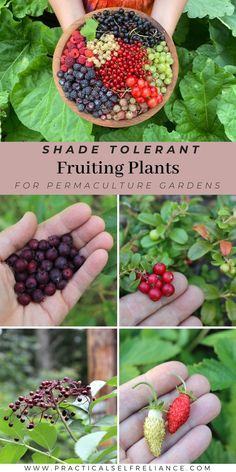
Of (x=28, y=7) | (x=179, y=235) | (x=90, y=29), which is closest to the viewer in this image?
(x=90, y=29)

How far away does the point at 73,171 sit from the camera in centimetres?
164

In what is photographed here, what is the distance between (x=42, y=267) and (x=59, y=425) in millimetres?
353

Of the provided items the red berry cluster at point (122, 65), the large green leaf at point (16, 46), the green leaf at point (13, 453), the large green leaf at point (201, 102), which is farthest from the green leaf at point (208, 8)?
the green leaf at point (13, 453)

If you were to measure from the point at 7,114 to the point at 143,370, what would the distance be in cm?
69

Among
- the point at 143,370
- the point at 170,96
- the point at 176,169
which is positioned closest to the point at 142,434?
the point at 143,370

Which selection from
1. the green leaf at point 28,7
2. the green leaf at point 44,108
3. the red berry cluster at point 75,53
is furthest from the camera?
the green leaf at point 28,7

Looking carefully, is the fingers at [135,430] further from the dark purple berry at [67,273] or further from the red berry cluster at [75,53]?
the red berry cluster at [75,53]

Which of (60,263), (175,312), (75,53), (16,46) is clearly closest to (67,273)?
(60,263)

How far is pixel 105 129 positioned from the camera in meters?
1.77

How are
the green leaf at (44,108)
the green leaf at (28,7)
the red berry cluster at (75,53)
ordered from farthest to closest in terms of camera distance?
the green leaf at (28,7) < the green leaf at (44,108) < the red berry cluster at (75,53)

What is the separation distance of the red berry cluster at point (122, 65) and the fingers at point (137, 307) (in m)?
0.46

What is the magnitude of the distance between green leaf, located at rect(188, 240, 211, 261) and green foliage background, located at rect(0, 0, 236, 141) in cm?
25

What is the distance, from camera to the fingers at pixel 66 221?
1.65 metres

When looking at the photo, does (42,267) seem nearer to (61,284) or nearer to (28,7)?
(61,284)
